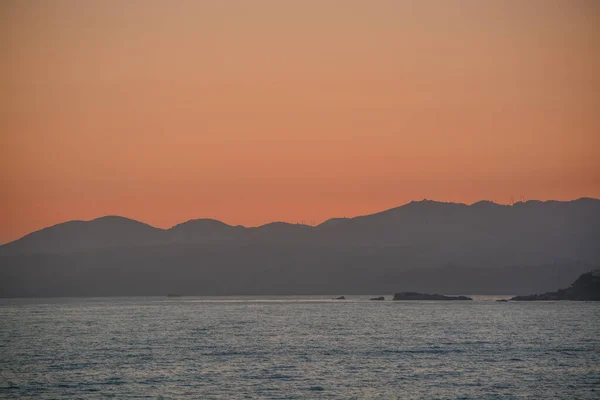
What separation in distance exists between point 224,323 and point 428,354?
256ft

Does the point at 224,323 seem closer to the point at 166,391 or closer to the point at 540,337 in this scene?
the point at 540,337

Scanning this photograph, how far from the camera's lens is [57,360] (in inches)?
3979

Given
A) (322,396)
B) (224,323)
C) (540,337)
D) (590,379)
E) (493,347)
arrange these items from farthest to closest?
(224,323) < (540,337) < (493,347) < (590,379) < (322,396)

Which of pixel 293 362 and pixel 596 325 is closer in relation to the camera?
pixel 293 362

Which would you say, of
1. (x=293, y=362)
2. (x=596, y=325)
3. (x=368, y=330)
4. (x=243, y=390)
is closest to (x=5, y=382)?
(x=243, y=390)

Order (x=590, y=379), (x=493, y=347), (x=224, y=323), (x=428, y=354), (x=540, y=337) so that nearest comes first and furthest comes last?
(x=590, y=379)
(x=428, y=354)
(x=493, y=347)
(x=540, y=337)
(x=224, y=323)

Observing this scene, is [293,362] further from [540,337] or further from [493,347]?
[540,337]

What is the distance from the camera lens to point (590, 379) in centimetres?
8156

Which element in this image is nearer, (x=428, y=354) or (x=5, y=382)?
(x=5, y=382)

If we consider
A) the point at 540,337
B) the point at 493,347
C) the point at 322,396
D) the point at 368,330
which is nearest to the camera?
the point at 322,396

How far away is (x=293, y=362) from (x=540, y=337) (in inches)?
1993

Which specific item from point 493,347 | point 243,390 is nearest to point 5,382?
point 243,390

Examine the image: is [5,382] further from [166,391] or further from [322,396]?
[322,396]

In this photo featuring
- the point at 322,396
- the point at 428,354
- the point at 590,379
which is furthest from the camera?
the point at 428,354
